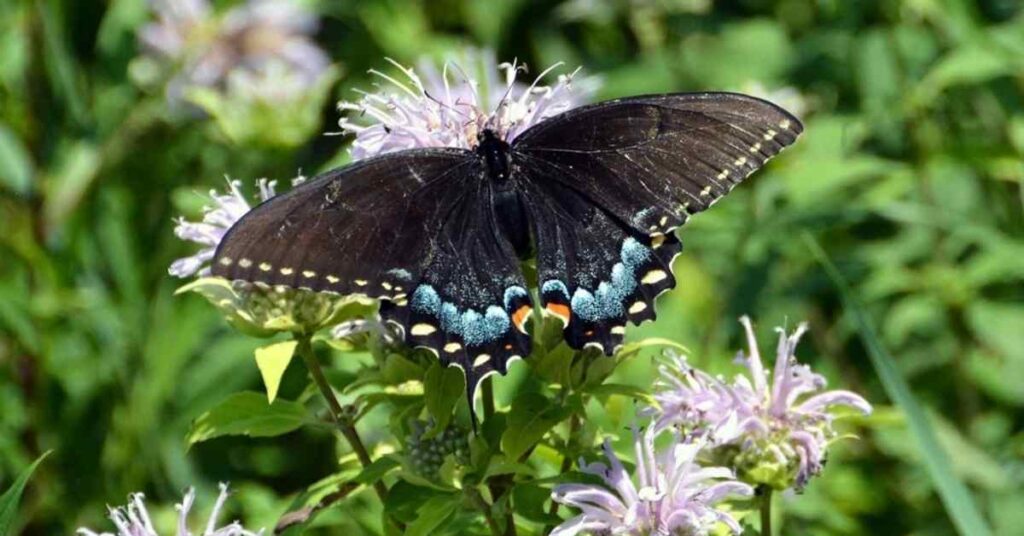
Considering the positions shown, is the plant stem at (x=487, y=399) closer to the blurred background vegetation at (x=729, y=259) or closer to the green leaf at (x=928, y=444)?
the green leaf at (x=928, y=444)

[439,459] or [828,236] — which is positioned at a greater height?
[828,236]

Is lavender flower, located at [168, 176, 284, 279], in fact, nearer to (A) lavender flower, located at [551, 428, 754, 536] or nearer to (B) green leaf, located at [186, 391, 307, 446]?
(B) green leaf, located at [186, 391, 307, 446]

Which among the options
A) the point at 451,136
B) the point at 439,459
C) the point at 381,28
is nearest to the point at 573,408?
the point at 439,459

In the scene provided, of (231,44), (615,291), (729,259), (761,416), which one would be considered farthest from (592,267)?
(231,44)

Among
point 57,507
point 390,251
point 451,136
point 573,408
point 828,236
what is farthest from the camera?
point 828,236

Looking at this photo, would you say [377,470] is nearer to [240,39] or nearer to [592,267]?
[592,267]

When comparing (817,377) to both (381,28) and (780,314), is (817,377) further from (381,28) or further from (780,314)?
(381,28)

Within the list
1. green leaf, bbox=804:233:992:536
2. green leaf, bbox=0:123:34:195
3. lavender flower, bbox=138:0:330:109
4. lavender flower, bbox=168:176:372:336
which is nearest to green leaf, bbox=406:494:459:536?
lavender flower, bbox=168:176:372:336
